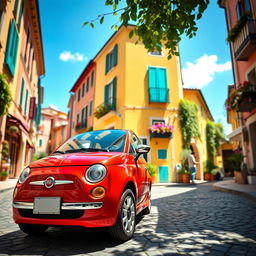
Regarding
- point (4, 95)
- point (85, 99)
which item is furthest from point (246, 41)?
point (85, 99)

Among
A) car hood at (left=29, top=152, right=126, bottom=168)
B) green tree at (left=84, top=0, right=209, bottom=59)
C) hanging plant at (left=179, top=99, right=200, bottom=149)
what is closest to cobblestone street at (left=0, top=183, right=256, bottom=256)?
car hood at (left=29, top=152, right=126, bottom=168)

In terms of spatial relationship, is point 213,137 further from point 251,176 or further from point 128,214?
point 128,214

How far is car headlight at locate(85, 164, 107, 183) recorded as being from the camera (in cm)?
244

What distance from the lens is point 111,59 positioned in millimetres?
19016

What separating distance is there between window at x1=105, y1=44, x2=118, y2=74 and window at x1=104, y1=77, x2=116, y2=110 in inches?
64.1

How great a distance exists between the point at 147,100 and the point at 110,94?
3.65m

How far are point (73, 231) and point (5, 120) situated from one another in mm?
9114

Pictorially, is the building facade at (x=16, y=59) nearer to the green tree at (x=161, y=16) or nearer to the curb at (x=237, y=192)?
the green tree at (x=161, y=16)

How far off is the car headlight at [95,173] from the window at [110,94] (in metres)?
14.5

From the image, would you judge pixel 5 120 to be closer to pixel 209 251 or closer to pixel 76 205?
pixel 76 205

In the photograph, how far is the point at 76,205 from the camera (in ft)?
7.67

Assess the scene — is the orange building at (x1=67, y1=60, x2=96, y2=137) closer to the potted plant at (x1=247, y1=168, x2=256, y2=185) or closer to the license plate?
the potted plant at (x1=247, y1=168, x2=256, y2=185)

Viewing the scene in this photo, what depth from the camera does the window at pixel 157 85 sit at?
52.7 feet

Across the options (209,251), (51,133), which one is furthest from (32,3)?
(51,133)
